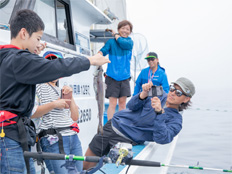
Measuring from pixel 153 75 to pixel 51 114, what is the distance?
3480 mm

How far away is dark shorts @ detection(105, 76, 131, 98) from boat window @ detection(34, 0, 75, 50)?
3.95ft

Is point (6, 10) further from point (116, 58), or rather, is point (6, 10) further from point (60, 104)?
point (116, 58)

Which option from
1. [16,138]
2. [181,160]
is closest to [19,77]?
[16,138]

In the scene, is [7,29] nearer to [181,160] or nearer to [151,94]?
[151,94]

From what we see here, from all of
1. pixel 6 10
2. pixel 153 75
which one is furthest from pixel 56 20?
pixel 153 75

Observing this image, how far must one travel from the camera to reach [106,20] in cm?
A: 523

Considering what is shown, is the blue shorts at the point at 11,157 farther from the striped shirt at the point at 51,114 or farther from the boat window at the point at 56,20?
the boat window at the point at 56,20

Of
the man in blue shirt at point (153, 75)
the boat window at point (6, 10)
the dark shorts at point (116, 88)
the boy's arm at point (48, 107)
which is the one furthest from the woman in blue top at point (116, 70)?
the boy's arm at point (48, 107)

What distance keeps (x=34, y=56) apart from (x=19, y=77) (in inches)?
6.4

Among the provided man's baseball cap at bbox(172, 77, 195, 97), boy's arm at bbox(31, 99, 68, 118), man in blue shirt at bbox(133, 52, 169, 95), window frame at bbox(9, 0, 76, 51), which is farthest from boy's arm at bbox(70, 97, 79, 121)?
man in blue shirt at bbox(133, 52, 169, 95)

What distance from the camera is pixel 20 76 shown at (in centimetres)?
153

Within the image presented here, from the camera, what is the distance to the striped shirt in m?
2.29

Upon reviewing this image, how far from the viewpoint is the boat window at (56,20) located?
329cm

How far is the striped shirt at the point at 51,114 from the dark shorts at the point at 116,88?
96.8 inches
